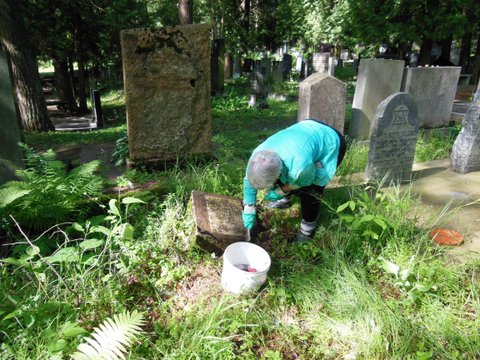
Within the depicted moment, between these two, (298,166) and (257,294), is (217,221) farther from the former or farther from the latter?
(298,166)

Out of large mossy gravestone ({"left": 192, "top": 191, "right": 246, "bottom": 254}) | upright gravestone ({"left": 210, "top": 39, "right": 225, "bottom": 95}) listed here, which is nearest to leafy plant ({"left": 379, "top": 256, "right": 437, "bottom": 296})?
large mossy gravestone ({"left": 192, "top": 191, "right": 246, "bottom": 254})

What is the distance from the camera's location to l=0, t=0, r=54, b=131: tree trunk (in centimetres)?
697

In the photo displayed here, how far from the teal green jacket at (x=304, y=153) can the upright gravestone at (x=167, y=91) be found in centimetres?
191

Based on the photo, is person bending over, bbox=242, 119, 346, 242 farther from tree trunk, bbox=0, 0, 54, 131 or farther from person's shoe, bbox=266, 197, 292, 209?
tree trunk, bbox=0, 0, 54, 131

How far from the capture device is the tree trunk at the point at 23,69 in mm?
6969

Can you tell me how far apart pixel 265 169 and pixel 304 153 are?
413 millimetres

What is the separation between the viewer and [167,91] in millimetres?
4375

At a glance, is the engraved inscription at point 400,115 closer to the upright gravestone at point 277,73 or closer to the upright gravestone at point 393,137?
the upright gravestone at point 393,137

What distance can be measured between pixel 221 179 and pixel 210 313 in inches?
81.7

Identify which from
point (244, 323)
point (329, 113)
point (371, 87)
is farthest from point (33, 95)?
point (244, 323)

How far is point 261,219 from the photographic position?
345 centimetres

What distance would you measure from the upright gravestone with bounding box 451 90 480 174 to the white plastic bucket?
3.59 m

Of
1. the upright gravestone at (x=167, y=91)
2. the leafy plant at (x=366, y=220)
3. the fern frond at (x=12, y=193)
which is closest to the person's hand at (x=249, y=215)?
the leafy plant at (x=366, y=220)

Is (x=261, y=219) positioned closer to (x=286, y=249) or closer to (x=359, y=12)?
(x=286, y=249)
